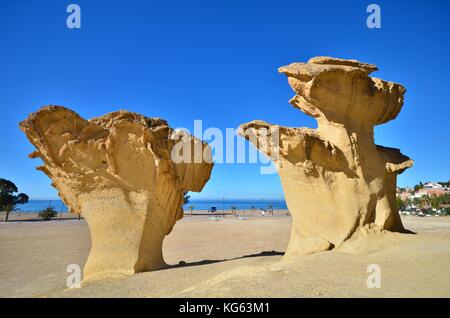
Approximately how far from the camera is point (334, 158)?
23.2 ft

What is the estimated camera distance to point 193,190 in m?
8.09

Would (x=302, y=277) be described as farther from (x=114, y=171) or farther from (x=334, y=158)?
(x=114, y=171)

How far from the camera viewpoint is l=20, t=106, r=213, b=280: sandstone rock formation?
22.5ft

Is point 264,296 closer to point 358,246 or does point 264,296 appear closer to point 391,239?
point 358,246

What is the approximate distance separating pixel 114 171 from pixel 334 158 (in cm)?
501

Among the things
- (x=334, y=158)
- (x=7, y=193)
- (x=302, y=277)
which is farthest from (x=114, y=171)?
(x=7, y=193)

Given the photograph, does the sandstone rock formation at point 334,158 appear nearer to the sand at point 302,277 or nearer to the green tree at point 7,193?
the sand at point 302,277

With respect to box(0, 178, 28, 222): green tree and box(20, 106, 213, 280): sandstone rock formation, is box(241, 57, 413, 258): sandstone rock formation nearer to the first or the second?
box(20, 106, 213, 280): sandstone rock formation

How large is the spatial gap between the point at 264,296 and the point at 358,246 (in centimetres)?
350

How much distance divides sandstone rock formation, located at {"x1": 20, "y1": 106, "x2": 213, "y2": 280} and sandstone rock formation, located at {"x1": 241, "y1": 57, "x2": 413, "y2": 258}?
7.52ft

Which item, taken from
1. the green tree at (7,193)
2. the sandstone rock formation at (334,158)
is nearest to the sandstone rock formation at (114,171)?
the sandstone rock formation at (334,158)

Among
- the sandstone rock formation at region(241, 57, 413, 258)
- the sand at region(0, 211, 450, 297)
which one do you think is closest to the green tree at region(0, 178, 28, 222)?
the sand at region(0, 211, 450, 297)

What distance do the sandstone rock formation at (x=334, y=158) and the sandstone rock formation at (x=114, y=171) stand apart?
229cm

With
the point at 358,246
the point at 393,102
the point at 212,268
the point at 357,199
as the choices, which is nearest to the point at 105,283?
the point at 212,268
